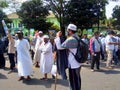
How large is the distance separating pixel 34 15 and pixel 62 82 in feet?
114

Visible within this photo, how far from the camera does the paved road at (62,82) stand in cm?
1009

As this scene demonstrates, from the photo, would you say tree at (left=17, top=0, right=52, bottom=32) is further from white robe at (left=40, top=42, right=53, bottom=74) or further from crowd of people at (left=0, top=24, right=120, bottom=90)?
white robe at (left=40, top=42, right=53, bottom=74)

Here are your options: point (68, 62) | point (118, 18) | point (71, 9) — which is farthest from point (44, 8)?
point (68, 62)

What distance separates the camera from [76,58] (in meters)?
7.86

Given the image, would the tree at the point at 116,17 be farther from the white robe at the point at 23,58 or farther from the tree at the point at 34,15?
the white robe at the point at 23,58

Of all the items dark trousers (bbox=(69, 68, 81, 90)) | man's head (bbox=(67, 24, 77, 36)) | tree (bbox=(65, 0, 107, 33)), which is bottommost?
dark trousers (bbox=(69, 68, 81, 90))

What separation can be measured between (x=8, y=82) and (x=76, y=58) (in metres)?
4.06

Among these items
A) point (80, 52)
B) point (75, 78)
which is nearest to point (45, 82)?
point (75, 78)

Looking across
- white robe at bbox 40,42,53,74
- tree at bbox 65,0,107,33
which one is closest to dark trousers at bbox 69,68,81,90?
white robe at bbox 40,42,53,74

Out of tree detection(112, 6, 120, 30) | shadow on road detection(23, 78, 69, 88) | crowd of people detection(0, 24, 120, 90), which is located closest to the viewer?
crowd of people detection(0, 24, 120, 90)

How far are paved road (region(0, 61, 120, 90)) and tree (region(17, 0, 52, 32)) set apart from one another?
31280 millimetres

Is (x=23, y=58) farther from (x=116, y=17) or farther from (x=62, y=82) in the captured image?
(x=116, y=17)

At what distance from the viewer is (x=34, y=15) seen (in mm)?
45156

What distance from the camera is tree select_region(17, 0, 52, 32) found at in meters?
44.2
